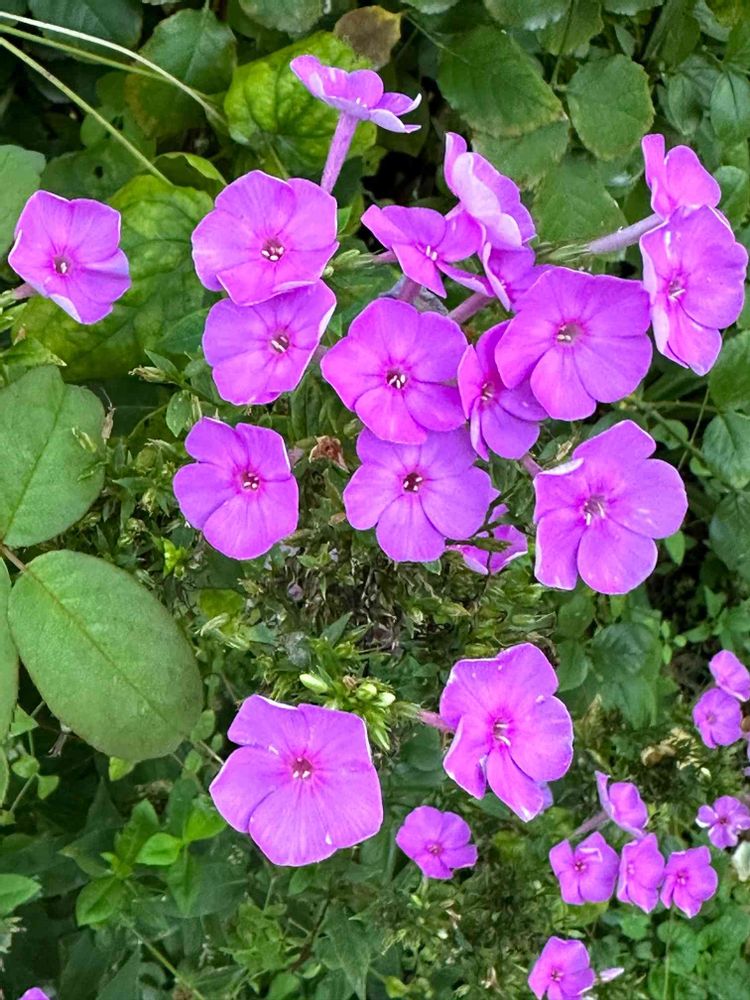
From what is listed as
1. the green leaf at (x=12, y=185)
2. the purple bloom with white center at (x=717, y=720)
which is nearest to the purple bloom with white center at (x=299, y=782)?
the green leaf at (x=12, y=185)

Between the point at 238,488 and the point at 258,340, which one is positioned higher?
the point at 258,340

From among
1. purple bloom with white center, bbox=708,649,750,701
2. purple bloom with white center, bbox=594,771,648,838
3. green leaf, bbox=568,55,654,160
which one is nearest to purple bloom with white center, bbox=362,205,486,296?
green leaf, bbox=568,55,654,160

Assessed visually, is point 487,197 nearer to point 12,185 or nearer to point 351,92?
point 351,92

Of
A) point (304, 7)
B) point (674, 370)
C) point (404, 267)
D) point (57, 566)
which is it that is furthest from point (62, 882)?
point (674, 370)

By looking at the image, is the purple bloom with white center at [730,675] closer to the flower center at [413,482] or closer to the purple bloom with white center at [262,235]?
the flower center at [413,482]

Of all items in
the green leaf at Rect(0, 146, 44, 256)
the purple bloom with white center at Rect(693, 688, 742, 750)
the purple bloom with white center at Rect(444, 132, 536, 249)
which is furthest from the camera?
the purple bloom with white center at Rect(693, 688, 742, 750)

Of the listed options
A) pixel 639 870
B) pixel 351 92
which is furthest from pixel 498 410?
pixel 639 870

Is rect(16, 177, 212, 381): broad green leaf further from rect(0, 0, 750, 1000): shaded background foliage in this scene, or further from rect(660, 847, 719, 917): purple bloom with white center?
rect(660, 847, 719, 917): purple bloom with white center
